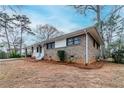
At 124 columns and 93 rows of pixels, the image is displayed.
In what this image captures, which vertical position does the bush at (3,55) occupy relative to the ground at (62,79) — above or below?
above

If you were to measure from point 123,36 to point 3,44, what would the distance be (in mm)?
17103

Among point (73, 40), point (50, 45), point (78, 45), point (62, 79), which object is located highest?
point (73, 40)

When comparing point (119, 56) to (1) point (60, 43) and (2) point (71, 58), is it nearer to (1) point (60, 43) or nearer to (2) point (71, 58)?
(2) point (71, 58)

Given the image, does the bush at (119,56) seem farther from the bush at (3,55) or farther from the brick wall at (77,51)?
the bush at (3,55)

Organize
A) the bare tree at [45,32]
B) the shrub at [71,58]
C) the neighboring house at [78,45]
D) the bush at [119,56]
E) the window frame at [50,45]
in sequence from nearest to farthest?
the neighboring house at [78,45] < the shrub at [71,58] < the bush at [119,56] < the window frame at [50,45] < the bare tree at [45,32]

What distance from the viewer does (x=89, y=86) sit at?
465 centimetres

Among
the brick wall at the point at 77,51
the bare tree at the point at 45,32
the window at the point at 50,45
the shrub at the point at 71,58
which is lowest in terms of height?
the shrub at the point at 71,58

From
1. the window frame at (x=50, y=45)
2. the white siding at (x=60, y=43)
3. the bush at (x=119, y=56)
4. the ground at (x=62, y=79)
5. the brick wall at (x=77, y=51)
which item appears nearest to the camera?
the ground at (x=62, y=79)

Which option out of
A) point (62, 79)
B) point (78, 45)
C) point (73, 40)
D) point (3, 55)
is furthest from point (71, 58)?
point (3, 55)

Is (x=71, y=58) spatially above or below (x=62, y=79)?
above

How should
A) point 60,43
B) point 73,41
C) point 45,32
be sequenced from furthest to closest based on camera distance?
1. point 45,32
2. point 60,43
3. point 73,41

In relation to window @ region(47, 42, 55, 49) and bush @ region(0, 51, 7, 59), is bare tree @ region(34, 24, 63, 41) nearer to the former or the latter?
bush @ region(0, 51, 7, 59)

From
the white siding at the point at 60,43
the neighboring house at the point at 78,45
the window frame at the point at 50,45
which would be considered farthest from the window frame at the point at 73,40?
the window frame at the point at 50,45
